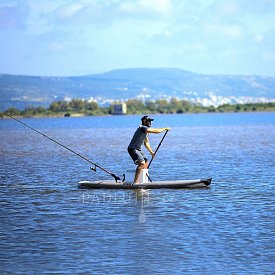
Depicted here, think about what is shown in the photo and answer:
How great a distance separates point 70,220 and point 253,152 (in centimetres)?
3049

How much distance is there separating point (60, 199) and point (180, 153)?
26.0 m

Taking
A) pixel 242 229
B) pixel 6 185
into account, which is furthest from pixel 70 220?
pixel 6 185

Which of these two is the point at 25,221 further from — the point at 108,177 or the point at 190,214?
the point at 108,177

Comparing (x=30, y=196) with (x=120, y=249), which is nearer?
(x=120, y=249)

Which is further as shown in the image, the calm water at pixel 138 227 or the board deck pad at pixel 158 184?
the board deck pad at pixel 158 184

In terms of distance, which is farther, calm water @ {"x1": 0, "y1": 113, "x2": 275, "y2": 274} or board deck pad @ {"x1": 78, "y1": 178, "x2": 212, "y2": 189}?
board deck pad @ {"x1": 78, "y1": 178, "x2": 212, "y2": 189}

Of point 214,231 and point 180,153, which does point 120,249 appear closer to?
point 214,231

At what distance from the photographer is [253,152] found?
161 feet

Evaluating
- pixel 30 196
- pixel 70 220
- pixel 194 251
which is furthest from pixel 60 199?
pixel 194 251

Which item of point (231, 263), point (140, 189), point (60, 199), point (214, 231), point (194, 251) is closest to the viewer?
point (231, 263)

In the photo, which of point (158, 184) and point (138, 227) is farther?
point (158, 184)

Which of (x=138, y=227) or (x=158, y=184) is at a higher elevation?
(x=158, y=184)

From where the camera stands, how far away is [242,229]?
1783cm

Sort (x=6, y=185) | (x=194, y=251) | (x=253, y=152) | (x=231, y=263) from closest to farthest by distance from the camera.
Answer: (x=231, y=263)
(x=194, y=251)
(x=6, y=185)
(x=253, y=152)
